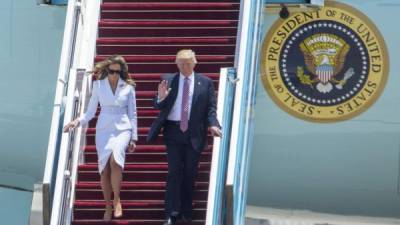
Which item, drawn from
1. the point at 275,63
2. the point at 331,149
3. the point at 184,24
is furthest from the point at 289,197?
the point at 184,24

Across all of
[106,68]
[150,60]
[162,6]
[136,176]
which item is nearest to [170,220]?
[136,176]

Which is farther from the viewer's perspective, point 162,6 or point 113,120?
point 162,6

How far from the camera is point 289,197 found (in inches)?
500

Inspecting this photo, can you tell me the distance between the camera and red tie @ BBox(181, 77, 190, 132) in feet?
28.9

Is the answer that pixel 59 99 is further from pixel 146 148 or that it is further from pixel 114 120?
pixel 146 148

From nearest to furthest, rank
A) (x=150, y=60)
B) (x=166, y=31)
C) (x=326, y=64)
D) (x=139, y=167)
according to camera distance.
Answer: (x=139, y=167)
(x=150, y=60)
(x=166, y=31)
(x=326, y=64)

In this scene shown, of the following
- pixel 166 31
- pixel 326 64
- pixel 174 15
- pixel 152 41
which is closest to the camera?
pixel 152 41

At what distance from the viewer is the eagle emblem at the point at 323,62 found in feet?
41.8

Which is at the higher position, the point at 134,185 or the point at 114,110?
the point at 114,110

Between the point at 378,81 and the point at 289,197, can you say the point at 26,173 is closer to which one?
the point at 289,197

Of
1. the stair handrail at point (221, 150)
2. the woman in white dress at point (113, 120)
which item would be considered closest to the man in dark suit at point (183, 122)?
the stair handrail at point (221, 150)

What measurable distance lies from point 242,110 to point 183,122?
2.79ft

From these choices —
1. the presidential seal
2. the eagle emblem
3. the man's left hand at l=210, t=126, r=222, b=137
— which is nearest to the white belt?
the man's left hand at l=210, t=126, r=222, b=137

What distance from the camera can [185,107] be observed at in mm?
8852
